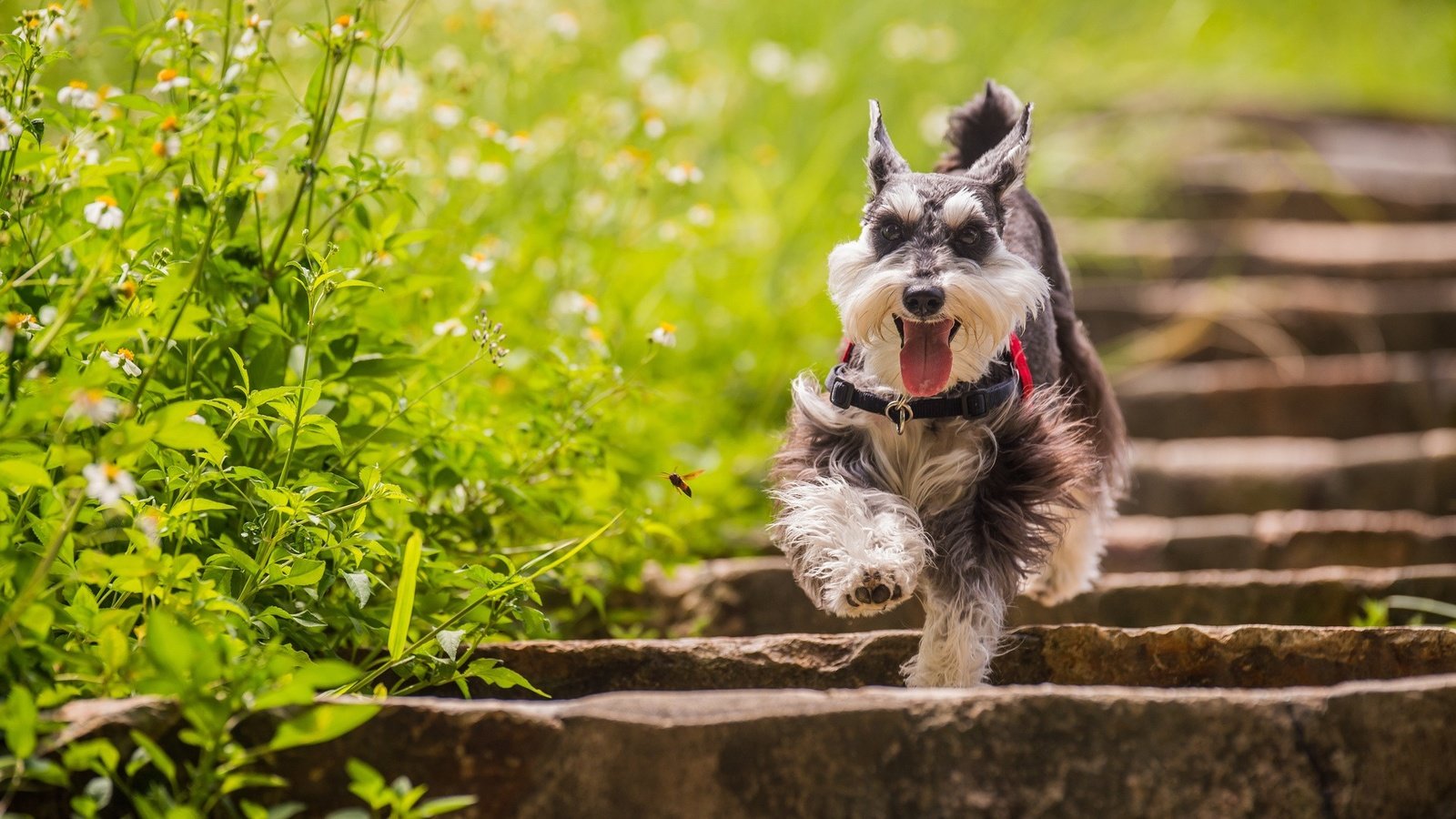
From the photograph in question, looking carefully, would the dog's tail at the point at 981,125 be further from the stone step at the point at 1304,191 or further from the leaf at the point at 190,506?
the stone step at the point at 1304,191

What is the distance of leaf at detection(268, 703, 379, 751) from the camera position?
1553 mm

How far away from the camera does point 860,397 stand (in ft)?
8.30

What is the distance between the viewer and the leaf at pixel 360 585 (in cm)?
200

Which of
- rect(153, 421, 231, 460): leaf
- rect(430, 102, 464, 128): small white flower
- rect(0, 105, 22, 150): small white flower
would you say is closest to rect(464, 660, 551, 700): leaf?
rect(153, 421, 231, 460): leaf

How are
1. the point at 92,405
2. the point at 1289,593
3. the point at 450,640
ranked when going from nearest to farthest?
the point at 92,405 < the point at 450,640 < the point at 1289,593

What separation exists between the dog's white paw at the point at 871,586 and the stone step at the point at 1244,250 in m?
4.54

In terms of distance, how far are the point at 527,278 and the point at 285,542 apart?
186 cm

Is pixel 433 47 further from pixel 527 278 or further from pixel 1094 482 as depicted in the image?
pixel 1094 482

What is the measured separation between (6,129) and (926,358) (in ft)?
5.12

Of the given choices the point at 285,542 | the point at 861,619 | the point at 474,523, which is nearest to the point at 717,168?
the point at 861,619

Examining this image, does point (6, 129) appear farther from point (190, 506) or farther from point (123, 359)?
point (190, 506)

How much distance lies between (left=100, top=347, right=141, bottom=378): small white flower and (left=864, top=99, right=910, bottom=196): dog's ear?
4.60 ft

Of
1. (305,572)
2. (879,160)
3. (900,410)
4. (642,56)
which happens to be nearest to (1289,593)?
(900,410)

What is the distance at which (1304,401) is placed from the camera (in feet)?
17.4
